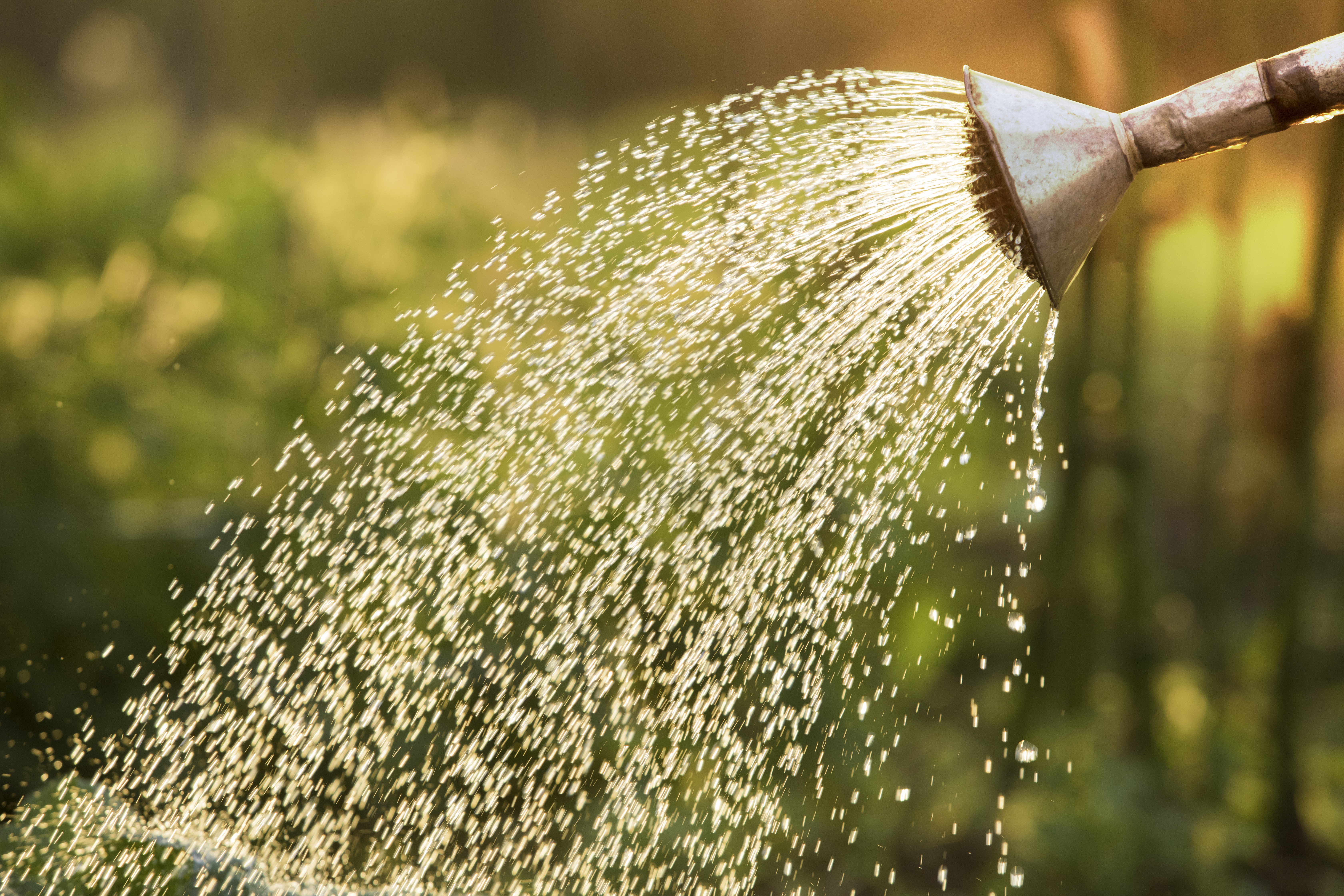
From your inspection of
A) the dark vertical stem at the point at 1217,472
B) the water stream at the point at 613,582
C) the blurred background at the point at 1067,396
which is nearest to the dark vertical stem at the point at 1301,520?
A: the blurred background at the point at 1067,396

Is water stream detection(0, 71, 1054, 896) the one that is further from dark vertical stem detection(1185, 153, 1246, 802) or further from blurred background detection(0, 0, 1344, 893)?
dark vertical stem detection(1185, 153, 1246, 802)

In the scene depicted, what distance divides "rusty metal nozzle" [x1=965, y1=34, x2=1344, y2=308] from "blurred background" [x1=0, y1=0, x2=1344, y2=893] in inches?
70.4

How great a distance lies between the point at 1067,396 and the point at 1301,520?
651 millimetres

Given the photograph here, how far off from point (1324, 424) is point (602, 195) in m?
2.06

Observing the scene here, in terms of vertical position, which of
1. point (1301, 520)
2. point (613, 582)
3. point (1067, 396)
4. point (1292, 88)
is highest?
point (1292, 88)

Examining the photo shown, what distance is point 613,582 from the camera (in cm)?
235

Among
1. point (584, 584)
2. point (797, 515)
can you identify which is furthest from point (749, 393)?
point (584, 584)

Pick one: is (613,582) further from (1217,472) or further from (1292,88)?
(1217,472)

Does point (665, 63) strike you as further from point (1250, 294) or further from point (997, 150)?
point (997, 150)

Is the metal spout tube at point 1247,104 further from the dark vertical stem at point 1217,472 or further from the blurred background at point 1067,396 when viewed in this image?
the dark vertical stem at point 1217,472

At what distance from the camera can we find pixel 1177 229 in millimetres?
2996

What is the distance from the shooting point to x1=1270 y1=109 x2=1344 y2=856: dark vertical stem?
269 centimetres

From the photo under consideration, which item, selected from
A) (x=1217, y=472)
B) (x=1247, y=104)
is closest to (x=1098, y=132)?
(x=1247, y=104)

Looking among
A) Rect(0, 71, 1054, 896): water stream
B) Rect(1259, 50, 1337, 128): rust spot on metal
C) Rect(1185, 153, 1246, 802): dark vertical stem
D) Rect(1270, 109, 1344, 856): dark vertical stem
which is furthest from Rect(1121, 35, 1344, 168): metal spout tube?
Rect(1185, 153, 1246, 802): dark vertical stem
